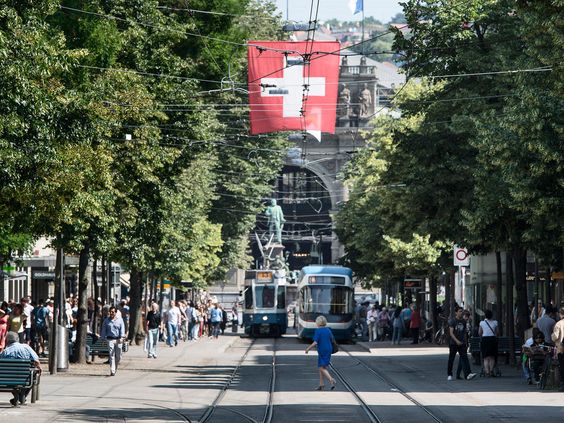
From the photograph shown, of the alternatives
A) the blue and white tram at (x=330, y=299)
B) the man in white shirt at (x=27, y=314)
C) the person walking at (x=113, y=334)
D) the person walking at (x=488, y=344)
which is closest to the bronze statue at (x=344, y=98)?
the blue and white tram at (x=330, y=299)

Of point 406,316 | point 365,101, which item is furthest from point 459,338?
point 365,101

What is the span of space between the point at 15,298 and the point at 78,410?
139 feet

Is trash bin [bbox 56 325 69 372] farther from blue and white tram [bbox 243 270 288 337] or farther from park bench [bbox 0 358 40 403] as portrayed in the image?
blue and white tram [bbox 243 270 288 337]

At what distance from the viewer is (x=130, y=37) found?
37281 mm

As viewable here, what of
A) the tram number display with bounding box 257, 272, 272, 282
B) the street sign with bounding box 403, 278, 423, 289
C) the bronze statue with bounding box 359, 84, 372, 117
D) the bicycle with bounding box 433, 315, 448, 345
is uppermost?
the bronze statue with bounding box 359, 84, 372, 117

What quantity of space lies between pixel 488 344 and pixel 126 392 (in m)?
9.36

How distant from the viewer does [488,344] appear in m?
34.9

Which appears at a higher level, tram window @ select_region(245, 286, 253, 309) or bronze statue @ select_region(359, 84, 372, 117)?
bronze statue @ select_region(359, 84, 372, 117)

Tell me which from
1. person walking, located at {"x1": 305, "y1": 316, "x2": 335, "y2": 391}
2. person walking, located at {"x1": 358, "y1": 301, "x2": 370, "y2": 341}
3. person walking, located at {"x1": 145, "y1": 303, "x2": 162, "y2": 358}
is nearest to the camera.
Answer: person walking, located at {"x1": 305, "y1": 316, "x2": 335, "y2": 391}

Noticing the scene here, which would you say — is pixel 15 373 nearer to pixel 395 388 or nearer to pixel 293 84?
pixel 395 388

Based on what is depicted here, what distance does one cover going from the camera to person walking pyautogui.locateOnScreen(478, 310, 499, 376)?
1374 inches

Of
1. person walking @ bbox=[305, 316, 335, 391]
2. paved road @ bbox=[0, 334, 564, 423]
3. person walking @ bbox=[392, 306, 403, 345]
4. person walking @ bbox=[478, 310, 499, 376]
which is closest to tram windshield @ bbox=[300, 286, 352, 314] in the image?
person walking @ bbox=[392, 306, 403, 345]

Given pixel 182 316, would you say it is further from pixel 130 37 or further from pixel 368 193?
pixel 130 37

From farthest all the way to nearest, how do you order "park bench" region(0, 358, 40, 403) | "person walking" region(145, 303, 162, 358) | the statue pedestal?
the statue pedestal → "person walking" region(145, 303, 162, 358) → "park bench" region(0, 358, 40, 403)
